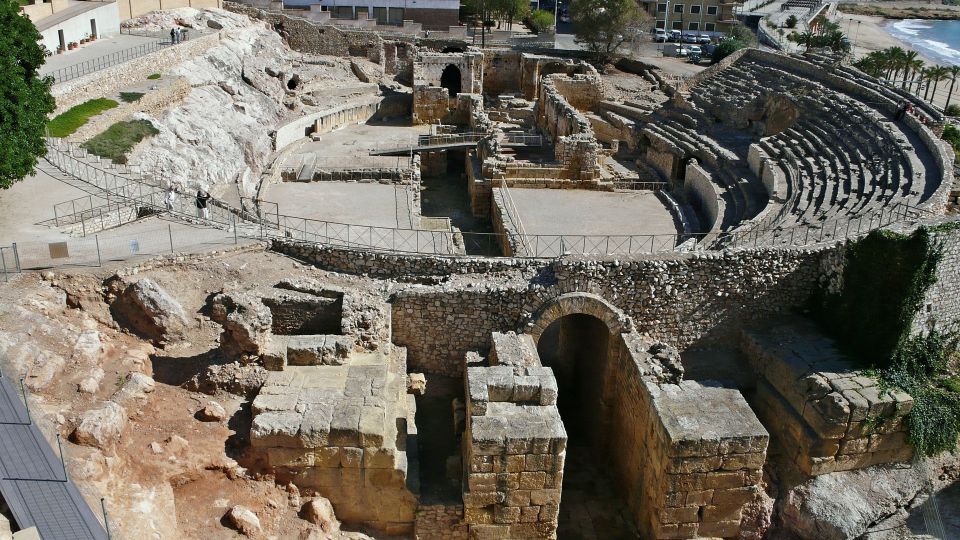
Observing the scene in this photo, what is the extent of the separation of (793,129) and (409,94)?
19956mm

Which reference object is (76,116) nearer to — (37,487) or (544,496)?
(37,487)

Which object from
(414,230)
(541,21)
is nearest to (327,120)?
(414,230)

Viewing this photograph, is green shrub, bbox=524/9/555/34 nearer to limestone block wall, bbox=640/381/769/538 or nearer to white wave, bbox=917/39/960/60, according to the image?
white wave, bbox=917/39/960/60

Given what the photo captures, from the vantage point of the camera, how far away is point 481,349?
17.6 meters

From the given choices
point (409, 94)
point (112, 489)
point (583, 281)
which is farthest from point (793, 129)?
point (112, 489)

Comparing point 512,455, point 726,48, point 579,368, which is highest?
point 726,48

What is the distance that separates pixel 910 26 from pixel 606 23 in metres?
54.3

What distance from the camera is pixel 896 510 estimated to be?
15.8 m

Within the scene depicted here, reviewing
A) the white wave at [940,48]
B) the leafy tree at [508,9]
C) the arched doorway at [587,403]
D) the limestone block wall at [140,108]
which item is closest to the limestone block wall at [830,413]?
the arched doorway at [587,403]

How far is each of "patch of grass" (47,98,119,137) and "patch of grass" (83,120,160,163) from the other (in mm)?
842

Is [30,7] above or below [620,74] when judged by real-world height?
above

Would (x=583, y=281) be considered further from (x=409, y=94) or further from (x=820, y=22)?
(x=820, y=22)

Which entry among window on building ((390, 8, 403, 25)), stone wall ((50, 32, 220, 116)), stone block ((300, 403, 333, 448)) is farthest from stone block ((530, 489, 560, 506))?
window on building ((390, 8, 403, 25))

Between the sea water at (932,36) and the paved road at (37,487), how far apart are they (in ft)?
207
